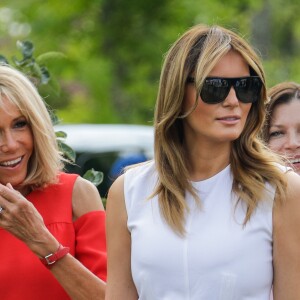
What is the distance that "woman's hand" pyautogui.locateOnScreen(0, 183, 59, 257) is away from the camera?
4.32 meters

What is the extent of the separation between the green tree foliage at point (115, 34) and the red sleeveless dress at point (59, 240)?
9.54m

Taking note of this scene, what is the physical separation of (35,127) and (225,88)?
1.08 metres

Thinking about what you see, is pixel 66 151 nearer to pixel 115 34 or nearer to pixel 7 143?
pixel 7 143

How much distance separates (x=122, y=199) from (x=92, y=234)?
62cm

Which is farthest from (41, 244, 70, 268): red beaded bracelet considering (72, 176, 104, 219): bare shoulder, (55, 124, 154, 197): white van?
(55, 124, 154, 197): white van

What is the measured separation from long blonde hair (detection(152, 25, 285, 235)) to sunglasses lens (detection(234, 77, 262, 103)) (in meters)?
0.05

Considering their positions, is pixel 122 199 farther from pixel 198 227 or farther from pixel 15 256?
pixel 15 256

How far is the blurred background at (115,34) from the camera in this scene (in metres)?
14.9

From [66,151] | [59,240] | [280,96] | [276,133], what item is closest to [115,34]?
[66,151]

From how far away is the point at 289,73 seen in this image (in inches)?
739

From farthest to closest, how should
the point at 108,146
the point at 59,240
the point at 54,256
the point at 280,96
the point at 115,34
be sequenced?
the point at 115,34 < the point at 108,146 < the point at 280,96 < the point at 59,240 < the point at 54,256

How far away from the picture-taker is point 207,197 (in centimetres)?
380

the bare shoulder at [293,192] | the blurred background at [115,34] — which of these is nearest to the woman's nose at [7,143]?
the bare shoulder at [293,192]

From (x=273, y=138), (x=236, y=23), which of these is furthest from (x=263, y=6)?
(x=273, y=138)
